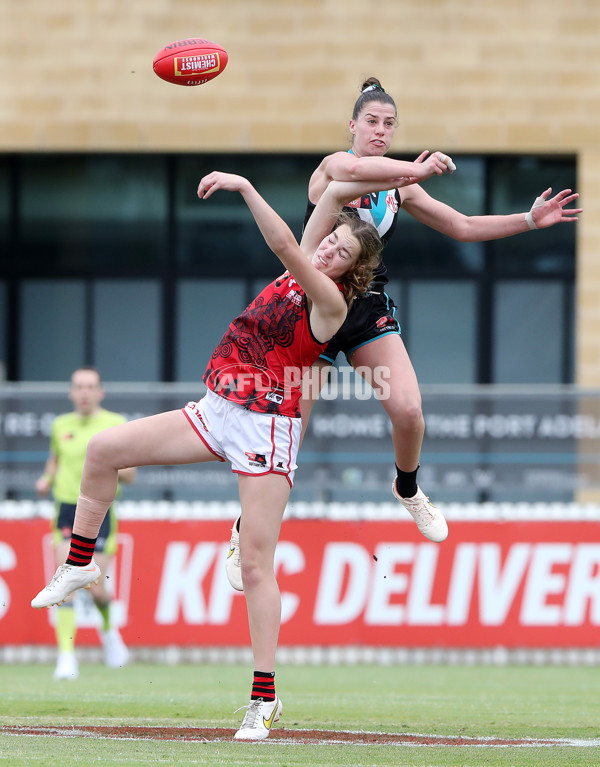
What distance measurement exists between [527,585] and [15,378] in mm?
8655

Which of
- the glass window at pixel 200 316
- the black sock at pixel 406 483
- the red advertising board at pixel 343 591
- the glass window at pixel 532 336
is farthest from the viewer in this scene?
the glass window at pixel 200 316

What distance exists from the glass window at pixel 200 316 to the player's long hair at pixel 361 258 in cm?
1128

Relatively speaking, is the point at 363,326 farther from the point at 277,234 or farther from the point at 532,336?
Result: the point at 532,336

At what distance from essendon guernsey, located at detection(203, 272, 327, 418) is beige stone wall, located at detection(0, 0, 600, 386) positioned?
1075 cm

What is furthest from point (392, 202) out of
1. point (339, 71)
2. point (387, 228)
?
point (339, 71)

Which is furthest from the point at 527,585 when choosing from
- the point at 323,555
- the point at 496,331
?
the point at 496,331

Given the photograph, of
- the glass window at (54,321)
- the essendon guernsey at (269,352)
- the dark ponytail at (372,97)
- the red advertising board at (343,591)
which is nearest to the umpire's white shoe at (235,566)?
the essendon guernsey at (269,352)

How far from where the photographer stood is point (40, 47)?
16.6m

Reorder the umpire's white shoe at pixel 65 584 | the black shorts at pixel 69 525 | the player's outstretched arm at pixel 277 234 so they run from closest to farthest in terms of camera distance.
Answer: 1. the player's outstretched arm at pixel 277 234
2. the umpire's white shoe at pixel 65 584
3. the black shorts at pixel 69 525

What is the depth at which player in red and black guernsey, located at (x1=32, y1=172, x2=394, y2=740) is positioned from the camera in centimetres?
609

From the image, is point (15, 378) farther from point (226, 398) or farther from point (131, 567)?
point (226, 398)

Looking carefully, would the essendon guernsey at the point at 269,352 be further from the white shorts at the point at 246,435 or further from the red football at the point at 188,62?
the red football at the point at 188,62

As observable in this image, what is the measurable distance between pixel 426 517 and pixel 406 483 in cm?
23

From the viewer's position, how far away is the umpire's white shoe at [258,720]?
612 cm
